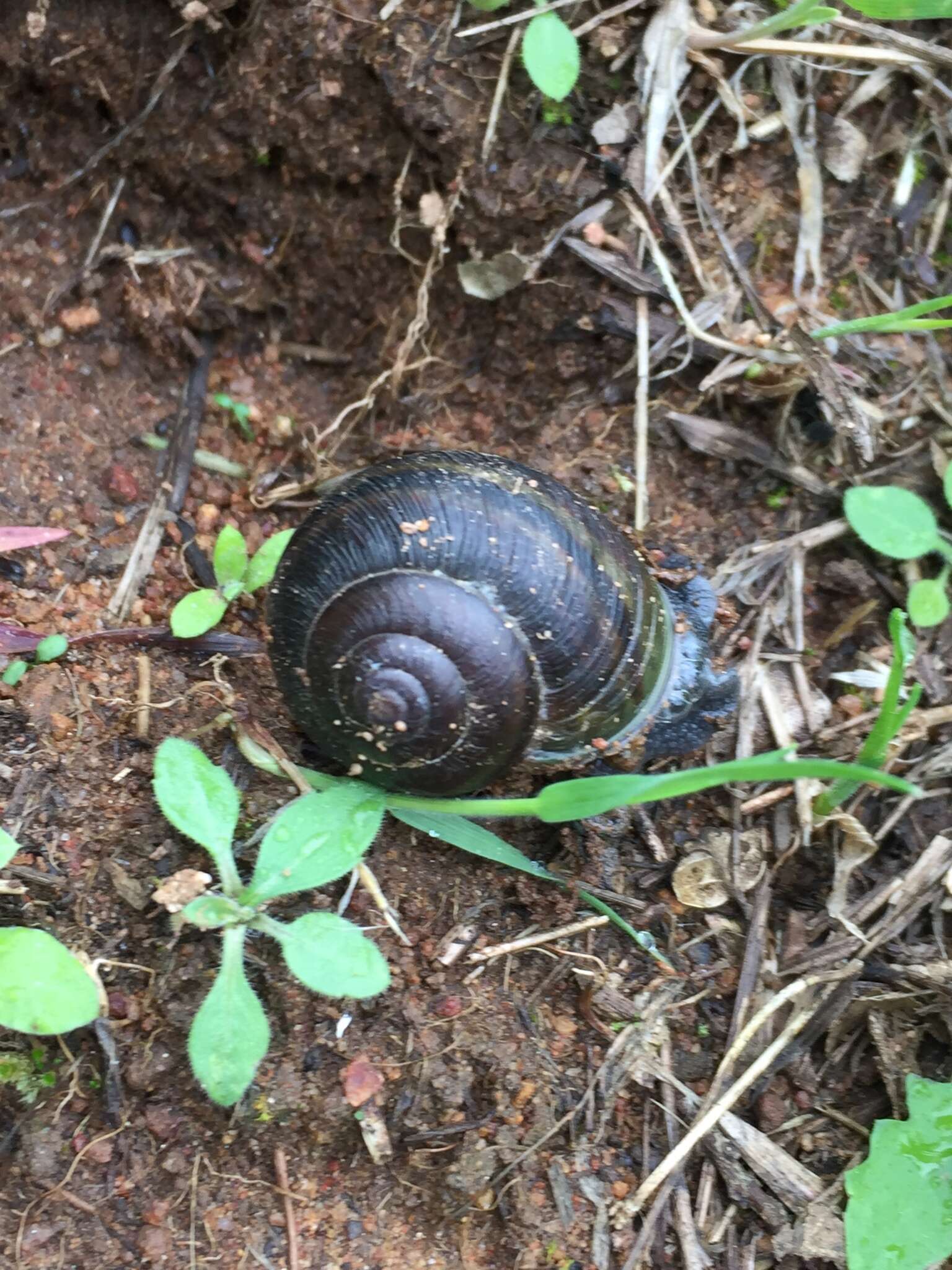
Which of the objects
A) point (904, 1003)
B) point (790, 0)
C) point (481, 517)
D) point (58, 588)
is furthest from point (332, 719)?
point (790, 0)

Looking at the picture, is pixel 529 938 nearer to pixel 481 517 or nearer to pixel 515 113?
pixel 481 517

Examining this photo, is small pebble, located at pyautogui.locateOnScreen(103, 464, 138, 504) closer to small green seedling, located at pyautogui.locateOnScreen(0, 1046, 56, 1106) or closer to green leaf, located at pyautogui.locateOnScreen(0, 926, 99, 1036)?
green leaf, located at pyautogui.locateOnScreen(0, 926, 99, 1036)

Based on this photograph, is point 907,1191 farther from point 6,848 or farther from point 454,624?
point 6,848

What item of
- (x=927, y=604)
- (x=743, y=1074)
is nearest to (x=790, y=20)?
(x=927, y=604)

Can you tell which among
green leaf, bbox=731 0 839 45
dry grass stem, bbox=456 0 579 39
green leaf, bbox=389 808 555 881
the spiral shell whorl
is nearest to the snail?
the spiral shell whorl

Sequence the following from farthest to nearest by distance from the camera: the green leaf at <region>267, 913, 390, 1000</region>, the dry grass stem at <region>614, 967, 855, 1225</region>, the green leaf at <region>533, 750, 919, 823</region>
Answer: the dry grass stem at <region>614, 967, 855, 1225</region> < the green leaf at <region>267, 913, 390, 1000</region> < the green leaf at <region>533, 750, 919, 823</region>
